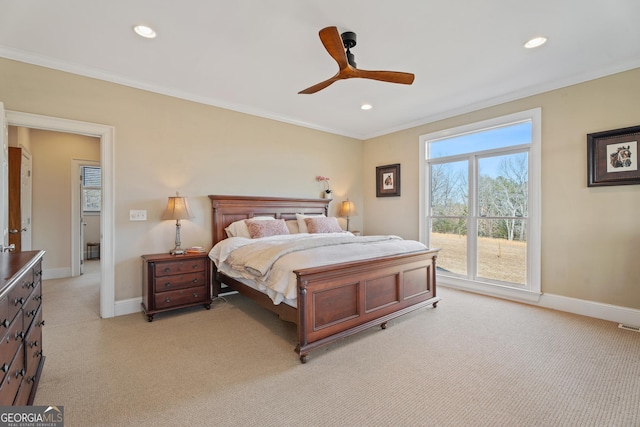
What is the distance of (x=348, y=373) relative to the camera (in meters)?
2.23

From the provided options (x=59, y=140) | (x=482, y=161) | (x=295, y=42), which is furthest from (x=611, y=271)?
(x=59, y=140)

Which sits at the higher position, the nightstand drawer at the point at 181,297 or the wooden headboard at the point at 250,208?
the wooden headboard at the point at 250,208

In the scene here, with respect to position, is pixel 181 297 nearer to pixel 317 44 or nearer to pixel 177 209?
pixel 177 209

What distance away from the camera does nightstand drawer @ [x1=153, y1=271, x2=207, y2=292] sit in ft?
10.9

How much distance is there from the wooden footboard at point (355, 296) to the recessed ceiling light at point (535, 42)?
2293 millimetres

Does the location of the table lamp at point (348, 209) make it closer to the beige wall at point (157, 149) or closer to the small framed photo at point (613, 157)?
the beige wall at point (157, 149)

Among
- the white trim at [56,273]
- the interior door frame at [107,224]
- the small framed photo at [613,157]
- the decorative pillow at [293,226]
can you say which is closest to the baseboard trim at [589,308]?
the small framed photo at [613,157]

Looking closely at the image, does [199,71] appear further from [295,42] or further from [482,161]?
[482,161]

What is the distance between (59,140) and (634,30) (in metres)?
7.92

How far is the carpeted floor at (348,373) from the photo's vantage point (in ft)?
5.84

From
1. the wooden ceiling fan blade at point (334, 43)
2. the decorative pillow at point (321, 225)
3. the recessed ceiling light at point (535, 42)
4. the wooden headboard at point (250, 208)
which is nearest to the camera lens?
the wooden ceiling fan blade at point (334, 43)

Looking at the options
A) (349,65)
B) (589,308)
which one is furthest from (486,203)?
(349,65)

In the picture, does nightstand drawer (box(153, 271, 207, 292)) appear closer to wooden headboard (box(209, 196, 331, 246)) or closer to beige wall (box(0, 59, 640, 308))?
beige wall (box(0, 59, 640, 308))

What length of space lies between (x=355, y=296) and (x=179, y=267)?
2129 millimetres
